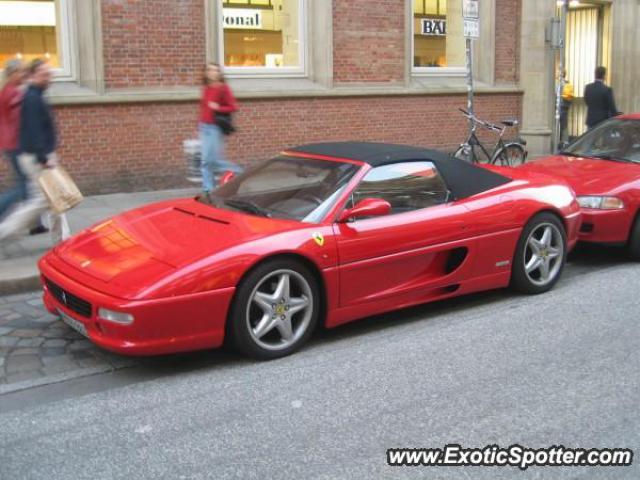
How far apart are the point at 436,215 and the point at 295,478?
2.96 m

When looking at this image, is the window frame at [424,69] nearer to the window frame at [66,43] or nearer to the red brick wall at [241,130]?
the red brick wall at [241,130]

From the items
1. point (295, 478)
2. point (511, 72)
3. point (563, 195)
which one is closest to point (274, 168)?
point (563, 195)

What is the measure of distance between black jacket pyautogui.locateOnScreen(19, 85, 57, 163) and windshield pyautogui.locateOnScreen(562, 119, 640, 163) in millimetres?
5770

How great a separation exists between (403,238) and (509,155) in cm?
923

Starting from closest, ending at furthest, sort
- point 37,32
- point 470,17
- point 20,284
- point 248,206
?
point 248,206 < point 20,284 < point 37,32 < point 470,17

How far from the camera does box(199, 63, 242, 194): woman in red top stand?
10500 millimetres

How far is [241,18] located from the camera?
44.8 feet

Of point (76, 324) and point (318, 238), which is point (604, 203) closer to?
point (318, 238)

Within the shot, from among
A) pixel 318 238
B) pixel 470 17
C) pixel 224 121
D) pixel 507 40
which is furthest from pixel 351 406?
pixel 507 40

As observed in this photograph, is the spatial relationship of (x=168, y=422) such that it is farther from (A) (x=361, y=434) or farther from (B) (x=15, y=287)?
(B) (x=15, y=287)

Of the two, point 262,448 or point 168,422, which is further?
point 168,422

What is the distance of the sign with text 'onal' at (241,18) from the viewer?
13391 millimetres

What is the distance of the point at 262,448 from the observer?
4062 mm

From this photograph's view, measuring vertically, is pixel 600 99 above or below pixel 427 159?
above
